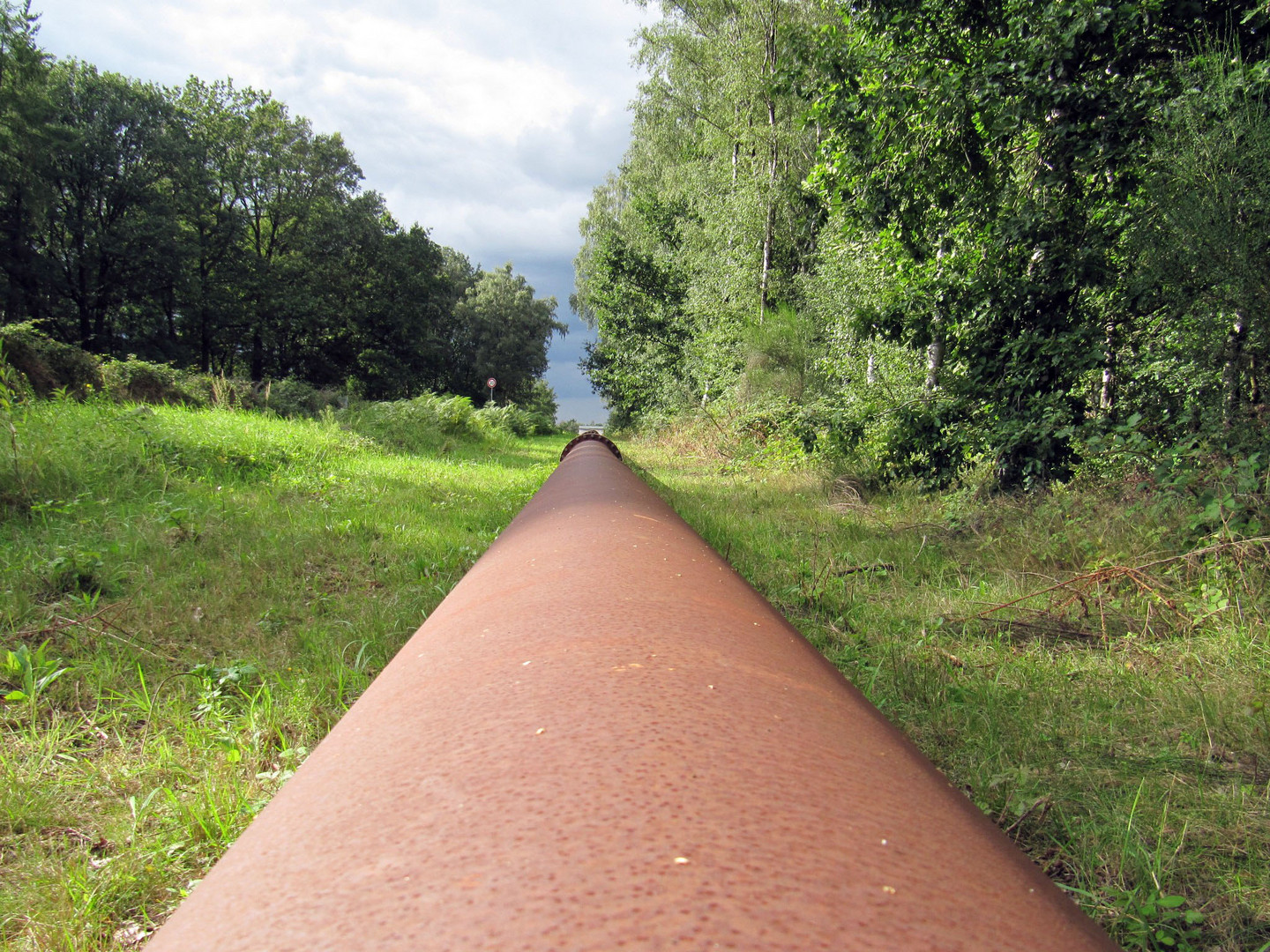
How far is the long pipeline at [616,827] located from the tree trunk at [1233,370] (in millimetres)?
3623

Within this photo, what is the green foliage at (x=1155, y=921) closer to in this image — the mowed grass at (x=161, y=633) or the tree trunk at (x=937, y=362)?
the mowed grass at (x=161, y=633)

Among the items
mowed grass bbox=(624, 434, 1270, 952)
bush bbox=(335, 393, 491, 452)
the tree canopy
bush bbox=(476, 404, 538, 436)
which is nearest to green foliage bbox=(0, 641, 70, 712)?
mowed grass bbox=(624, 434, 1270, 952)

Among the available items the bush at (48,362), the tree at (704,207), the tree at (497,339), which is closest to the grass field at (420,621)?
the bush at (48,362)

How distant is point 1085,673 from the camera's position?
2256 mm

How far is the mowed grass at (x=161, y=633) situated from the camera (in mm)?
1356

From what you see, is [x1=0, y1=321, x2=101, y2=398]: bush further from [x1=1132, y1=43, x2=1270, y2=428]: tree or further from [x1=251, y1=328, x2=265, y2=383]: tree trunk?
[x1=251, y1=328, x2=265, y2=383]: tree trunk

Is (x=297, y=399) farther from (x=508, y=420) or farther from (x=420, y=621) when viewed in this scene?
(x=420, y=621)

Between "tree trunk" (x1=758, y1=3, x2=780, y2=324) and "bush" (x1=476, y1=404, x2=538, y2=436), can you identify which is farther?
"bush" (x1=476, y1=404, x2=538, y2=436)

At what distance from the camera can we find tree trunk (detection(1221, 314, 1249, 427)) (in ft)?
10.4

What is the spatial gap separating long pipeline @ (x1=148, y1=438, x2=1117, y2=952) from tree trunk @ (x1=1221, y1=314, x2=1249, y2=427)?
3.62 m

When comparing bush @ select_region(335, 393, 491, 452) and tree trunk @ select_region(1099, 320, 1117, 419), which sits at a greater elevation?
tree trunk @ select_region(1099, 320, 1117, 419)

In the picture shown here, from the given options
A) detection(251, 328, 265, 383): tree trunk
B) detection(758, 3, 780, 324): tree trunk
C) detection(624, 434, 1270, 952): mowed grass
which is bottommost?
detection(624, 434, 1270, 952): mowed grass


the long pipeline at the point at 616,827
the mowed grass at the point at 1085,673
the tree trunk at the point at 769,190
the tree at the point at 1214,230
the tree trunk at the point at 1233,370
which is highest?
the tree trunk at the point at 769,190

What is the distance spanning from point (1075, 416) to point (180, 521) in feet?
17.8
